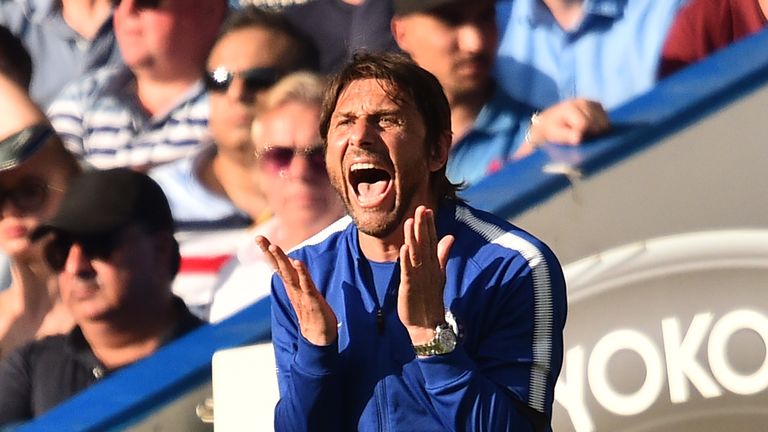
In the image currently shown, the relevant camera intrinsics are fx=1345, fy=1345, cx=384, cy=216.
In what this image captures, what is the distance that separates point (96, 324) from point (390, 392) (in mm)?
1873

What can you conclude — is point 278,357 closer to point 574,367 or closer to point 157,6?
point 574,367

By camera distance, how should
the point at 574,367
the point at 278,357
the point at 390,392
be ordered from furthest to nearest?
the point at 574,367 < the point at 278,357 < the point at 390,392

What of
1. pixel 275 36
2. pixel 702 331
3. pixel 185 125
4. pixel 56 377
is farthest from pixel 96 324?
pixel 702 331

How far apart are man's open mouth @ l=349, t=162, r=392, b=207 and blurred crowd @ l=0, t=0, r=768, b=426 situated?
117cm

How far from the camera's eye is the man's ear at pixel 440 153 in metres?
1.78

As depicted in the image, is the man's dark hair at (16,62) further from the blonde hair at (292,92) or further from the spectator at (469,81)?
the spectator at (469,81)

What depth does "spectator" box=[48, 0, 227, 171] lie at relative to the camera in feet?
12.3

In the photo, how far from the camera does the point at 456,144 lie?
328 centimetres

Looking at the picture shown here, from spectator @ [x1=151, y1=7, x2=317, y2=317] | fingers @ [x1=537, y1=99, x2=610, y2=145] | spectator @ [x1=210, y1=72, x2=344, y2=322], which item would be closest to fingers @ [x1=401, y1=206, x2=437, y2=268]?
fingers @ [x1=537, y1=99, x2=610, y2=145]

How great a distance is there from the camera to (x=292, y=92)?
3.41m

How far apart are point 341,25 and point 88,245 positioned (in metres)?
0.87

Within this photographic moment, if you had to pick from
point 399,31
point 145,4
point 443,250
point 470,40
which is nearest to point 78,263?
point 145,4

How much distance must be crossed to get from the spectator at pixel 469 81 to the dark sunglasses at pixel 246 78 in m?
0.39

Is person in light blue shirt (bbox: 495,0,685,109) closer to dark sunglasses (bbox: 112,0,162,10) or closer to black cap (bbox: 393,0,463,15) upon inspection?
black cap (bbox: 393,0,463,15)
